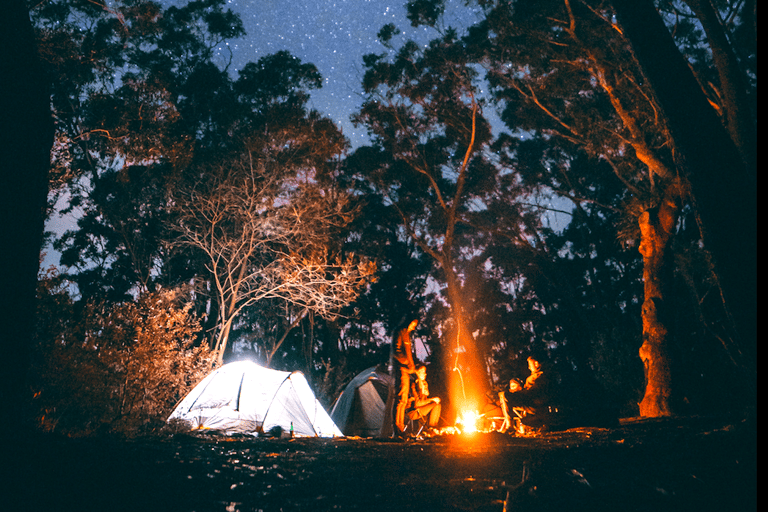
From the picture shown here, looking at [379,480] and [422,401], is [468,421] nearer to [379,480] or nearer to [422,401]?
[422,401]

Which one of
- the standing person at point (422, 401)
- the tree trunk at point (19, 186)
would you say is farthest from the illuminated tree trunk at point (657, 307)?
the tree trunk at point (19, 186)

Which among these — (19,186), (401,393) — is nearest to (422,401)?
(401,393)

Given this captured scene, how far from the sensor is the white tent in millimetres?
9531

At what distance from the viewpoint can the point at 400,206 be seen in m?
18.3

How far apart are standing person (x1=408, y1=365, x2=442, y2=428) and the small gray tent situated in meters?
3.51

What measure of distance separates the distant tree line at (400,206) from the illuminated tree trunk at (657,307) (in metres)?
0.05

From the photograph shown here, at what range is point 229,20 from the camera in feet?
55.3

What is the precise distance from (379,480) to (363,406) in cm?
1007

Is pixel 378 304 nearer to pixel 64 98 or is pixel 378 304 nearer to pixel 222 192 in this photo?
pixel 222 192

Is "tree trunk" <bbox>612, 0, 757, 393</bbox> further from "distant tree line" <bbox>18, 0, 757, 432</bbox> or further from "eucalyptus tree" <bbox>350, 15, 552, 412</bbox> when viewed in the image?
"eucalyptus tree" <bbox>350, 15, 552, 412</bbox>

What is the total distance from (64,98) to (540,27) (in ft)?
40.1

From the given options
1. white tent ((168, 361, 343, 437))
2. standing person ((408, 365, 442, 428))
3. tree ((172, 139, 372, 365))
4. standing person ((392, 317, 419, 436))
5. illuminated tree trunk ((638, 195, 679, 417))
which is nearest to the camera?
standing person ((392, 317, 419, 436))

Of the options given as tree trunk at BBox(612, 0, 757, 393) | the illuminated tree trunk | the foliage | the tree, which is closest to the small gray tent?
the tree

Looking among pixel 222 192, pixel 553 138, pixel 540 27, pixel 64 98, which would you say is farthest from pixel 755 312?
pixel 553 138
